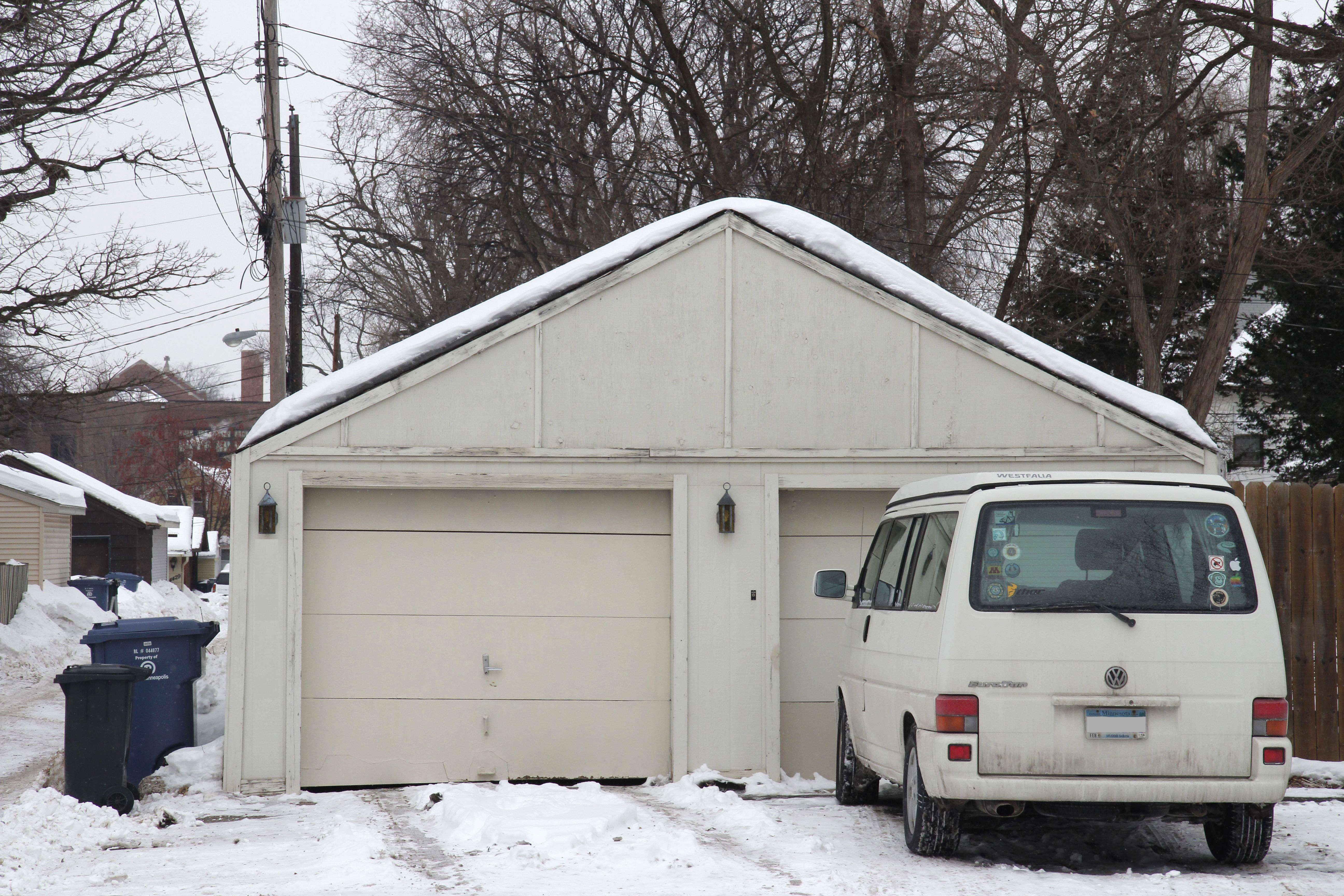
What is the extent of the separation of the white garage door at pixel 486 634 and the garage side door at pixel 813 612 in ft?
3.03

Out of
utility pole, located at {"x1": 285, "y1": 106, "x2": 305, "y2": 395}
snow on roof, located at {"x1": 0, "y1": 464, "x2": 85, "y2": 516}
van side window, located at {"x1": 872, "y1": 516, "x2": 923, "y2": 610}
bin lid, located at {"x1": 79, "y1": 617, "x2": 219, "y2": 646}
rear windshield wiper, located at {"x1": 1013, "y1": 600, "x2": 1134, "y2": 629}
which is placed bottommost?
bin lid, located at {"x1": 79, "y1": 617, "x2": 219, "y2": 646}

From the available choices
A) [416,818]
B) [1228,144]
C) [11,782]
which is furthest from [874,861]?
[1228,144]

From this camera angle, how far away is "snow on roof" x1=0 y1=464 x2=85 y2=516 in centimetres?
3016

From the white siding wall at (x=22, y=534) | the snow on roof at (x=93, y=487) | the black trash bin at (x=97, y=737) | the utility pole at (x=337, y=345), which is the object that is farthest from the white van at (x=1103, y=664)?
the snow on roof at (x=93, y=487)

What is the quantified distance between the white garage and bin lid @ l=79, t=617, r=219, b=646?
2.86 ft

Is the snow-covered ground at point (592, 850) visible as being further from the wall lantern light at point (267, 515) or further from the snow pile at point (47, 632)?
the snow pile at point (47, 632)

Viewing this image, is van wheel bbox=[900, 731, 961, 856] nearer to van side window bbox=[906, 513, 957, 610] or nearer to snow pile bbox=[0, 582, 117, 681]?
van side window bbox=[906, 513, 957, 610]

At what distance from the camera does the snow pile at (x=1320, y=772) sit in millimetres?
8594

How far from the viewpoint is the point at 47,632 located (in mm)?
25562

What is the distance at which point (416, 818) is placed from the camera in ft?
25.1

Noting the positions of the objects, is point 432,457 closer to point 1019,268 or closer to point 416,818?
point 416,818

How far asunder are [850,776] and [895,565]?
5.41 ft

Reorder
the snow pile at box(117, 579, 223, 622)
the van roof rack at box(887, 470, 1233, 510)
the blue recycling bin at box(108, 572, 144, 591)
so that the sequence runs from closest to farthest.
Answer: the van roof rack at box(887, 470, 1233, 510) < the snow pile at box(117, 579, 223, 622) < the blue recycling bin at box(108, 572, 144, 591)

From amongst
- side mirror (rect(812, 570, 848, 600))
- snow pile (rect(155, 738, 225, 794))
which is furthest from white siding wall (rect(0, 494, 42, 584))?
side mirror (rect(812, 570, 848, 600))
